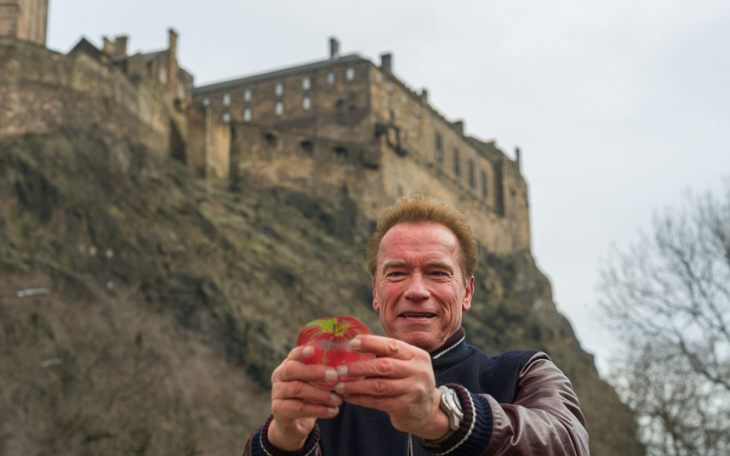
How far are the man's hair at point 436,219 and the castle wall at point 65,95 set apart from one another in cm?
2736

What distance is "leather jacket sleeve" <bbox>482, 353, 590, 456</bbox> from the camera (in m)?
1.87

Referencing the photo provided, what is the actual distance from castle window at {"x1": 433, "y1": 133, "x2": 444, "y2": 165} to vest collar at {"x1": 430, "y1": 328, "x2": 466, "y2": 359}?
46000mm

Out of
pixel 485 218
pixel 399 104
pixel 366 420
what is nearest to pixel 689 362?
pixel 366 420

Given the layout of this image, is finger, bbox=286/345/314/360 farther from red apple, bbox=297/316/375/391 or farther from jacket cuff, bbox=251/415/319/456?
jacket cuff, bbox=251/415/319/456

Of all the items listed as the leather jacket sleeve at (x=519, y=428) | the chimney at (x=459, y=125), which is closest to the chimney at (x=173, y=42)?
the chimney at (x=459, y=125)

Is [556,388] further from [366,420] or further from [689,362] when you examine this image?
[689,362]

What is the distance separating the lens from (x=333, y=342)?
1.81m

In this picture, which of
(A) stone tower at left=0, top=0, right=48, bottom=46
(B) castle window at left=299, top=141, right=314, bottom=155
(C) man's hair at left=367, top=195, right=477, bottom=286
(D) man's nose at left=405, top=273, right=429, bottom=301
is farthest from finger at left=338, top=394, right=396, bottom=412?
(B) castle window at left=299, top=141, right=314, bottom=155

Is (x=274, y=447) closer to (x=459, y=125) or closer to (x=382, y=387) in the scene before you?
(x=382, y=387)

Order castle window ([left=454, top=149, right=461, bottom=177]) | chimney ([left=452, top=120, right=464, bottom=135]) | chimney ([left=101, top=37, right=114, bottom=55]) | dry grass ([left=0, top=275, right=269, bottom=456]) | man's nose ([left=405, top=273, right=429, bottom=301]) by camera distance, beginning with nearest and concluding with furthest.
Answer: man's nose ([left=405, top=273, right=429, bottom=301]) < dry grass ([left=0, top=275, right=269, bottom=456]) < chimney ([left=101, top=37, right=114, bottom=55]) < castle window ([left=454, top=149, right=461, bottom=177]) < chimney ([left=452, top=120, right=464, bottom=135])

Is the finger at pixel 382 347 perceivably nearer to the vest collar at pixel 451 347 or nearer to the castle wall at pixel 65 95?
the vest collar at pixel 451 347

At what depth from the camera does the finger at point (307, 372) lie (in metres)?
1.74

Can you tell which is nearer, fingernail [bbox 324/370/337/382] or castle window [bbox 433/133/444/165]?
fingernail [bbox 324/370/337/382]

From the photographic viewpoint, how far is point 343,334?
1.82 m
